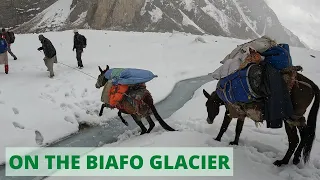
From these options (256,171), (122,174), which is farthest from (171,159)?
(256,171)

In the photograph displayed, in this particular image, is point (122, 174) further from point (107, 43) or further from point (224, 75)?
point (107, 43)

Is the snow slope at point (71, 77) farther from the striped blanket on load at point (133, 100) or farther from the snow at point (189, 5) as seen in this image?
the snow at point (189, 5)

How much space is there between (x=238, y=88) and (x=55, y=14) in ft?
248

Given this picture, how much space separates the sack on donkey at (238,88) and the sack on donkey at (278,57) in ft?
0.98

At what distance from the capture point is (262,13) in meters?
145

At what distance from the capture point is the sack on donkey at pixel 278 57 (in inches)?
177

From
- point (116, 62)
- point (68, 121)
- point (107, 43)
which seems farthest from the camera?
point (107, 43)

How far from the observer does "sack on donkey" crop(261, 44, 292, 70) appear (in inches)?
177

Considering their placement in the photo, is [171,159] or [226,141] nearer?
[171,159]

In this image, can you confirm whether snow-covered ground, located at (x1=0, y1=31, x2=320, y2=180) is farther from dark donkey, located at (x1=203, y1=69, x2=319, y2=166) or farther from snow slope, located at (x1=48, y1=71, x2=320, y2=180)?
dark donkey, located at (x1=203, y1=69, x2=319, y2=166)

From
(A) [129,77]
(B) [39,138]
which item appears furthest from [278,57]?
(B) [39,138]

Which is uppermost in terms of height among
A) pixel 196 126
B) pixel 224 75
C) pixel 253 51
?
pixel 253 51

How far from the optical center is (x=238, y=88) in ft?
15.4

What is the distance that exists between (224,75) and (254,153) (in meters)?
1.36
